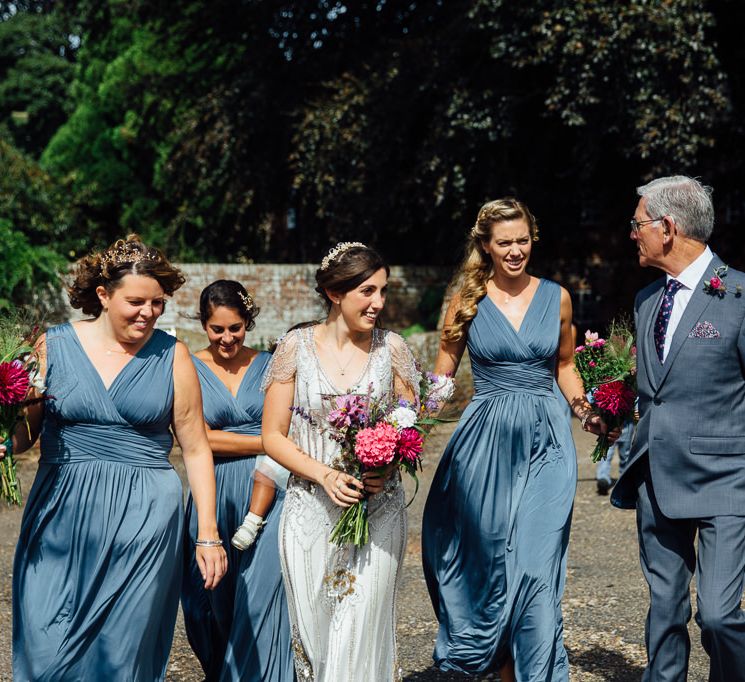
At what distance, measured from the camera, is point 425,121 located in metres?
18.3

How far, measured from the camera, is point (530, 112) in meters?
17.8

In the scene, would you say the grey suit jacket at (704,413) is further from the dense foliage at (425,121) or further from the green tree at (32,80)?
the green tree at (32,80)

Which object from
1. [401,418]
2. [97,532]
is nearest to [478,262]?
[401,418]

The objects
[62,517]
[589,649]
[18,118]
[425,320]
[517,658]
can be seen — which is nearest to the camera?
[62,517]

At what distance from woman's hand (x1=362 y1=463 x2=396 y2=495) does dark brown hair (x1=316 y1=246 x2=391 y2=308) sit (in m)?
0.78

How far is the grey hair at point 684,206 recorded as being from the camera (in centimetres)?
452

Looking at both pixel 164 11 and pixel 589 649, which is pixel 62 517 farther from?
pixel 164 11

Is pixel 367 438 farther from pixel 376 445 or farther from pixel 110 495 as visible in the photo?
pixel 110 495

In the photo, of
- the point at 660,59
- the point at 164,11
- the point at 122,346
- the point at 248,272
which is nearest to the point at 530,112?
the point at 660,59

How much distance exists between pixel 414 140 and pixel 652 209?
14.3 meters

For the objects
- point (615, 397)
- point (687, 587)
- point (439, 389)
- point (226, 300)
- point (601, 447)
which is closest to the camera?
point (687, 587)

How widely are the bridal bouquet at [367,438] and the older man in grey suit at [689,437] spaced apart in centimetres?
103

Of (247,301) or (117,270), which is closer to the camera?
(117,270)

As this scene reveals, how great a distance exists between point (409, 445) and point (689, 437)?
46.3 inches
